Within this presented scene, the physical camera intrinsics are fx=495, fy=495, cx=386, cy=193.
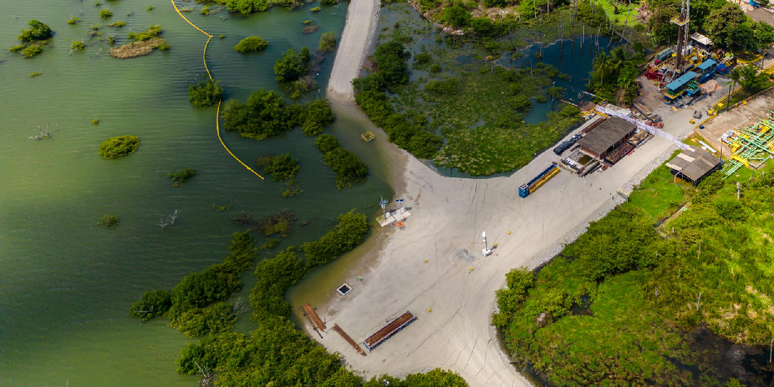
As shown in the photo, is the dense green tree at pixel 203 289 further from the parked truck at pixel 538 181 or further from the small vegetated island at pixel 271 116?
the parked truck at pixel 538 181

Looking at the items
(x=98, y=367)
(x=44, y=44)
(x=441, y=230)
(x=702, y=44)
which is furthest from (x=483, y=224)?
(x=44, y=44)

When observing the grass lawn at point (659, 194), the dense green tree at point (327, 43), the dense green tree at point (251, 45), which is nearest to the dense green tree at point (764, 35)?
the grass lawn at point (659, 194)

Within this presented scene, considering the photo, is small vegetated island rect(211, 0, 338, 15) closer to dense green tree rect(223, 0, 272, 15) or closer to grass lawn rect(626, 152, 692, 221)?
dense green tree rect(223, 0, 272, 15)

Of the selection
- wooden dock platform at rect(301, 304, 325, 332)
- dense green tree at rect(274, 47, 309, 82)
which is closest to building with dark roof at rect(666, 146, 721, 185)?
wooden dock platform at rect(301, 304, 325, 332)

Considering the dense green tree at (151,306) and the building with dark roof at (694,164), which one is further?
the building with dark roof at (694,164)

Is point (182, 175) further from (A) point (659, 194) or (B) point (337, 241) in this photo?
(A) point (659, 194)
